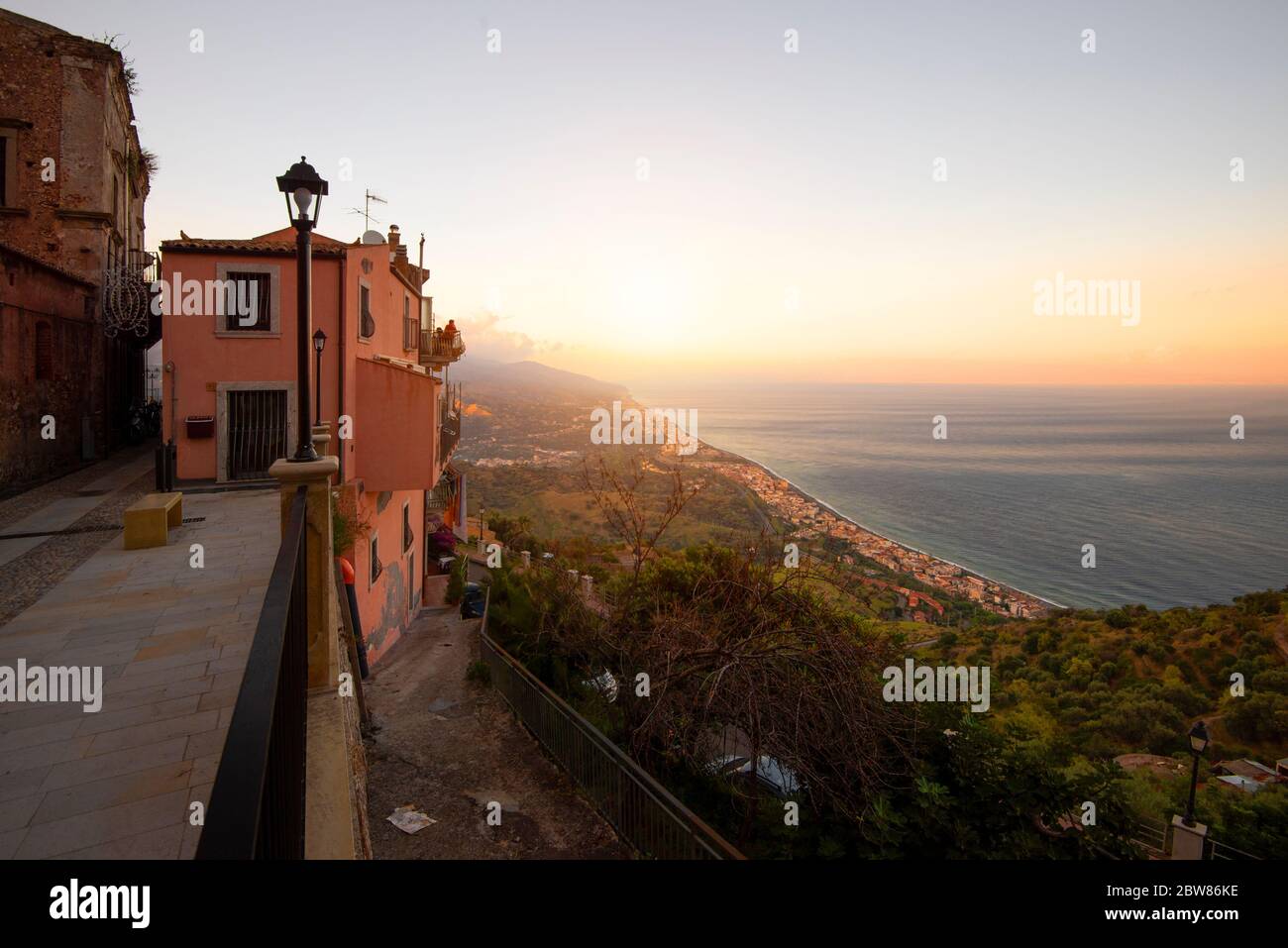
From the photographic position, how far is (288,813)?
106 inches

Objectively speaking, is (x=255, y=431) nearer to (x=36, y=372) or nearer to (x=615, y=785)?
(x=36, y=372)

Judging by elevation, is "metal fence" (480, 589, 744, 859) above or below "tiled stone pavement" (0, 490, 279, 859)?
below

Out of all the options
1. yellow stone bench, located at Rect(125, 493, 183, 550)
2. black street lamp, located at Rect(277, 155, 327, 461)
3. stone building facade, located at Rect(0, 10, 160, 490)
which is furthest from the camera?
stone building facade, located at Rect(0, 10, 160, 490)

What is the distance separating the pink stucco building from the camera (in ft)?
46.2

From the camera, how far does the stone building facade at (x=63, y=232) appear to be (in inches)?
664

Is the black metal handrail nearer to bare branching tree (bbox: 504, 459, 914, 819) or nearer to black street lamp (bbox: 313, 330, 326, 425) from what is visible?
bare branching tree (bbox: 504, 459, 914, 819)

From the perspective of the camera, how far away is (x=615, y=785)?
361 inches

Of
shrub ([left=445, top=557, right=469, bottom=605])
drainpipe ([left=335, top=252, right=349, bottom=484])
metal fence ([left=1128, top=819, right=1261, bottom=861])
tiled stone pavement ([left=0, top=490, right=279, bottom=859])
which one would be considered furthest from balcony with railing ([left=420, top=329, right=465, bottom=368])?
metal fence ([left=1128, top=819, right=1261, bottom=861])

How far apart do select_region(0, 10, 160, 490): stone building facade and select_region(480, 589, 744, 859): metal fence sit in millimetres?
14053

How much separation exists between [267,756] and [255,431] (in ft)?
49.4

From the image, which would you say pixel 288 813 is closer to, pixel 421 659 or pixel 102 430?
pixel 421 659

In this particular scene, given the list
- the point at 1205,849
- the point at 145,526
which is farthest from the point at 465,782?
the point at 1205,849

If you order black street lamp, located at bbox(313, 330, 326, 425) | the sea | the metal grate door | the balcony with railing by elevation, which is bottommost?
the sea

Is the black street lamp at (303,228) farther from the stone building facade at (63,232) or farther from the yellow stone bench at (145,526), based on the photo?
the stone building facade at (63,232)
